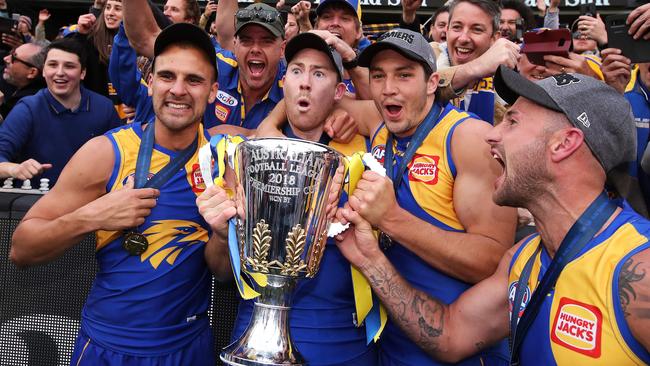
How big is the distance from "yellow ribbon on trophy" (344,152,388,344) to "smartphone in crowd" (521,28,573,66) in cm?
155

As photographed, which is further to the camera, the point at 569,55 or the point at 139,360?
the point at 569,55

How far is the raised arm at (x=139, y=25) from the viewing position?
4.30 meters

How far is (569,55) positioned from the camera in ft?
13.0

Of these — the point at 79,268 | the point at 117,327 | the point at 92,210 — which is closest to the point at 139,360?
the point at 117,327

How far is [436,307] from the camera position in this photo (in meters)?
3.00

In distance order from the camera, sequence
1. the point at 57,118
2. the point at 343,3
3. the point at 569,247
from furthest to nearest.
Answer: the point at 57,118 → the point at 343,3 → the point at 569,247

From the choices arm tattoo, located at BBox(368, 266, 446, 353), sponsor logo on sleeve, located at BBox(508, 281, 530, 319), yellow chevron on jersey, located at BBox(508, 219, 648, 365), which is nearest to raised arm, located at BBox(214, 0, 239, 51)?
arm tattoo, located at BBox(368, 266, 446, 353)

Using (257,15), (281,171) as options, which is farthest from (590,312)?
(257,15)

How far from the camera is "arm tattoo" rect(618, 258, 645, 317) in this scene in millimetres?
2191

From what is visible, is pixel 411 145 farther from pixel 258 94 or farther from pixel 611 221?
pixel 258 94

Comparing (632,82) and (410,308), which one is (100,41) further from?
(410,308)

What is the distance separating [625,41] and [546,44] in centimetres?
70

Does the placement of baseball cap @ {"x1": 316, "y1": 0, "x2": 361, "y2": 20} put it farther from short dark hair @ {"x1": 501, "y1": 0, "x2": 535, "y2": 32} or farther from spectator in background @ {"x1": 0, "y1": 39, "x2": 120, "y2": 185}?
spectator in background @ {"x1": 0, "y1": 39, "x2": 120, "y2": 185}

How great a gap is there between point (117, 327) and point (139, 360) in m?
0.19
